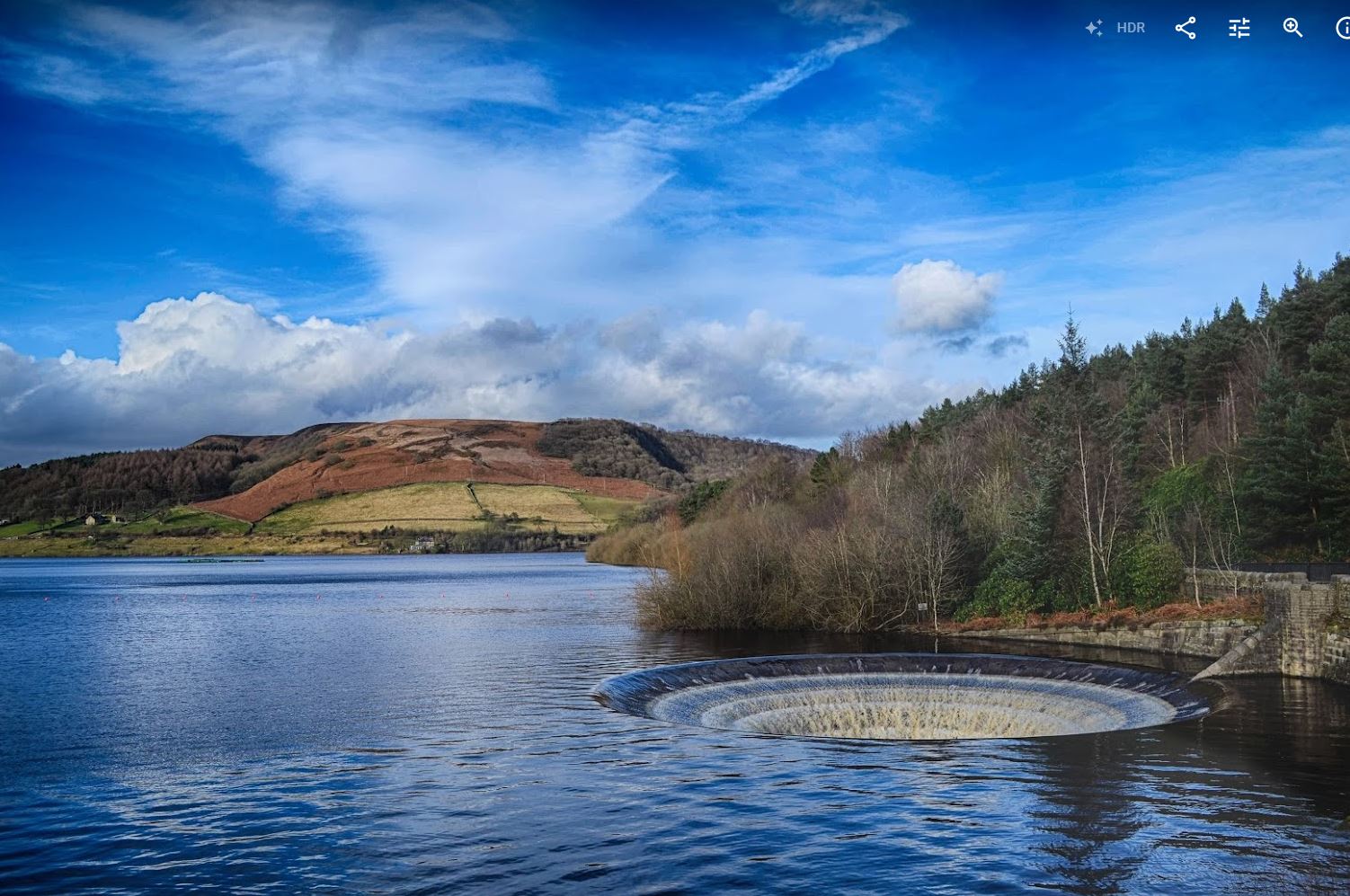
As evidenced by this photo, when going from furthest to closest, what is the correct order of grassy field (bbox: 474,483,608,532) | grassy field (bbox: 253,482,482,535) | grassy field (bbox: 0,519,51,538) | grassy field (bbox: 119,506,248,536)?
grassy field (bbox: 0,519,51,538) < grassy field (bbox: 119,506,248,536) < grassy field (bbox: 474,483,608,532) < grassy field (bbox: 253,482,482,535)

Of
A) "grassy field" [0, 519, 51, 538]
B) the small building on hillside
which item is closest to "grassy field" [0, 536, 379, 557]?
"grassy field" [0, 519, 51, 538]

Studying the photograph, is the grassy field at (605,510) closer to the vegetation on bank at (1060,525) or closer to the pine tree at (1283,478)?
the vegetation on bank at (1060,525)

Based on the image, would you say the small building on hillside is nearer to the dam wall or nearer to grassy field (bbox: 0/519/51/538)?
grassy field (bbox: 0/519/51/538)

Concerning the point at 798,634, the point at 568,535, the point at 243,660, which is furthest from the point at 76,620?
the point at 568,535

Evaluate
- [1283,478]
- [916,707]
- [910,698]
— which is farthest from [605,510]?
[916,707]

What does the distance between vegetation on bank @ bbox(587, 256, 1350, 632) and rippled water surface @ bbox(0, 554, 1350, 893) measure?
13.9 meters

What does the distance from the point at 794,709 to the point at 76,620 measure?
178 ft

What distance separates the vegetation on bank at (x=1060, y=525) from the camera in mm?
49781

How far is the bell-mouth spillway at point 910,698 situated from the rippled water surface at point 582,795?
6.09ft

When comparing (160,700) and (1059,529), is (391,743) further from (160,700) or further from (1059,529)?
(1059,529)

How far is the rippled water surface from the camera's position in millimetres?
16141

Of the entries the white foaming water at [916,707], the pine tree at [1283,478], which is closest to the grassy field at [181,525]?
the white foaming water at [916,707]

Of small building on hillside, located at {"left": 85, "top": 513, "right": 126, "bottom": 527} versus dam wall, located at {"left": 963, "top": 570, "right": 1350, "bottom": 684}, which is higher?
small building on hillside, located at {"left": 85, "top": 513, "right": 126, "bottom": 527}

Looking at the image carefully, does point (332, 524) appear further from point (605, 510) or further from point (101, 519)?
point (101, 519)
